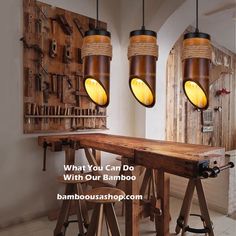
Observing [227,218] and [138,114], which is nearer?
[227,218]

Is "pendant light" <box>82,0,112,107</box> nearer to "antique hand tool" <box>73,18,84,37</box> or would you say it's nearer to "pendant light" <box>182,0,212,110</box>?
"pendant light" <box>182,0,212,110</box>

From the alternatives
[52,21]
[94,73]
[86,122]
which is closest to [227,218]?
[86,122]

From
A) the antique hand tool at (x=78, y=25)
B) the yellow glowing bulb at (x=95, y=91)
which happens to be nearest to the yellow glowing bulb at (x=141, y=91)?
the yellow glowing bulb at (x=95, y=91)

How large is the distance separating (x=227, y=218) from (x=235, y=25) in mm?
3391

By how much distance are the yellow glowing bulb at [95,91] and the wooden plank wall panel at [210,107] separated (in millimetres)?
2484

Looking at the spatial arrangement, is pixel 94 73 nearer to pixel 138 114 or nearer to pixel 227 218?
pixel 138 114

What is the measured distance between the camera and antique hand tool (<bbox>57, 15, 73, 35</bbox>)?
122 inches

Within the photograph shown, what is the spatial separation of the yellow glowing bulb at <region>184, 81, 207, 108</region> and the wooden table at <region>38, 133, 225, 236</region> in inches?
13.9

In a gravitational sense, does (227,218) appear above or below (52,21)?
below

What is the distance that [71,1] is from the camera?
10.6 ft

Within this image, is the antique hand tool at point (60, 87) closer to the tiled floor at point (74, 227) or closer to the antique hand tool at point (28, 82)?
the antique hand tool at point (28, 82)

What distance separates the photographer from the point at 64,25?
10.3ft

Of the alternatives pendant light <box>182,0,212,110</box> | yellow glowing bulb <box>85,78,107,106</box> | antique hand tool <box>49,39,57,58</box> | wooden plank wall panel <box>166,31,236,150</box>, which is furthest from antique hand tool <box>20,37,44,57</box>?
wooden plank wall panel <box>166,31,236,150</box>

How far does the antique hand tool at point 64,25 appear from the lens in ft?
10.1
